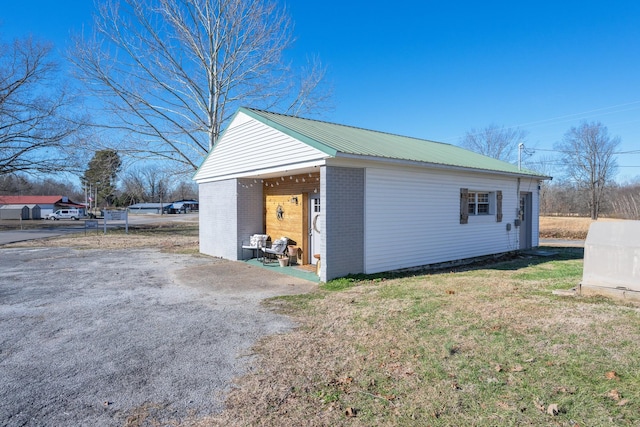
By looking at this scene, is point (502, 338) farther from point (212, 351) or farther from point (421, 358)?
point (212, 351)

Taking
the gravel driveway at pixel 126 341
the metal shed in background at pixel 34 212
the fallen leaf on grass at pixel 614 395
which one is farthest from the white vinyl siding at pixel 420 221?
the metal shed in background at pixel 34 212

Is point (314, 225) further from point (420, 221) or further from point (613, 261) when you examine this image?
point (613, 261)

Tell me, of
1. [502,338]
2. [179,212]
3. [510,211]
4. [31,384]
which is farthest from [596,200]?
[179,212]

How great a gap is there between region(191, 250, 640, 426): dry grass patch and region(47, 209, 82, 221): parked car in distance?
194 feet

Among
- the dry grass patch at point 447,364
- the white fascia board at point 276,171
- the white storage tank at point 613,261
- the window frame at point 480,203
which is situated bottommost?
the dry grass patch at point 447,364

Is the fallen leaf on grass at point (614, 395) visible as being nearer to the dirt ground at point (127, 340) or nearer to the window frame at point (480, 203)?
the dirt ground at point (127, 340)

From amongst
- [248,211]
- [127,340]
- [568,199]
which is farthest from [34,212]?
[568,199]

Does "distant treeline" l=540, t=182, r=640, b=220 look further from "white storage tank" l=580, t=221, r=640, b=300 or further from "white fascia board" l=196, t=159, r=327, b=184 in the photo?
"white fascia board" l=196, t=159, r=327, b=184

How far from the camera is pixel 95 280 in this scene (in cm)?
877

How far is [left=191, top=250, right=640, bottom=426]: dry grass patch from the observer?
2.91 m

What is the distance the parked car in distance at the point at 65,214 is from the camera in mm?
52875

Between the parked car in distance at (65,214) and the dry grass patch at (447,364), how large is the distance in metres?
59.0

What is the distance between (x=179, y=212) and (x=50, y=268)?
68.1 meters

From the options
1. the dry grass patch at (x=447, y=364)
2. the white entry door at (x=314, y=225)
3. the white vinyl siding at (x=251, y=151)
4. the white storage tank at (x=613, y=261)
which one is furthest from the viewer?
the white entry door at (x=314, y=225)
